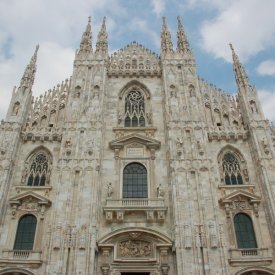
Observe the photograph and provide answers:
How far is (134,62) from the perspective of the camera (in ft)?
80.1

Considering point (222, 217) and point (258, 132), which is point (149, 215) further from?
point (258, 132)

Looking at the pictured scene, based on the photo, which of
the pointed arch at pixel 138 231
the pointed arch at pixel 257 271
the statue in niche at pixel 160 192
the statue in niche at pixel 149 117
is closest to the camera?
the pointed arch at pixel 257 271

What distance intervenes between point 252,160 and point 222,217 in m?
4.01

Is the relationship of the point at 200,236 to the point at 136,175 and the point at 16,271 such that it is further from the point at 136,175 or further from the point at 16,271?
the point at 16,271

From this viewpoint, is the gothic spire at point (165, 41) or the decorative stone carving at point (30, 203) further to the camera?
the gothic spire at point (165, 41)

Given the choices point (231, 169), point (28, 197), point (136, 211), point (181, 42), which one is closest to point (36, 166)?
point (28, 197)

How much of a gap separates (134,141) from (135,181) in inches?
101

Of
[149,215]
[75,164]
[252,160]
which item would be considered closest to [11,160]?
[75,164]

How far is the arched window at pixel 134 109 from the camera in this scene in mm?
21391

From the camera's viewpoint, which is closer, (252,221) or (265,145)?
(252,221)

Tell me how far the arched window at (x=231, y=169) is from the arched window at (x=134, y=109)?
18.3ft

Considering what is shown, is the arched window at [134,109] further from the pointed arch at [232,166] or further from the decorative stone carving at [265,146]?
the decorative stone carving at [265,146]

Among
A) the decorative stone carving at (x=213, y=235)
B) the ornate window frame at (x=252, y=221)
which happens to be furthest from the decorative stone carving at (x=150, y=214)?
the ornate window frame at (x=252, y=221)

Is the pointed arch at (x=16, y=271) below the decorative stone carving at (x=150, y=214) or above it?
below
